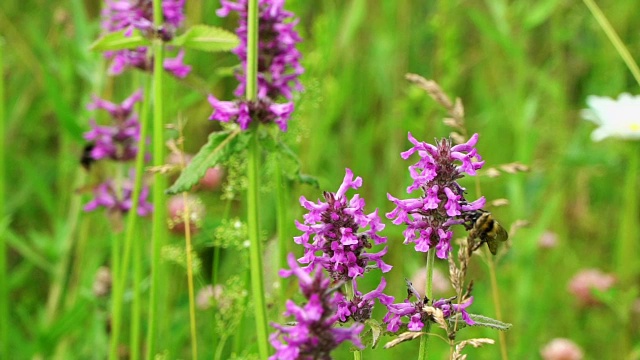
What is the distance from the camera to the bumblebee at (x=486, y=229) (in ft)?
3.22

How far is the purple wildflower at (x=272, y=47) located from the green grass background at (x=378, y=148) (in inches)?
9.2

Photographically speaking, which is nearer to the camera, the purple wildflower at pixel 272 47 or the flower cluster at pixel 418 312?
the flower cluster at pixel 418 312

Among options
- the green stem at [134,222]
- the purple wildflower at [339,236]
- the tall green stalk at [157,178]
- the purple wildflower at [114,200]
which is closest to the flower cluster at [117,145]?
the purple wildflower at [114,200]

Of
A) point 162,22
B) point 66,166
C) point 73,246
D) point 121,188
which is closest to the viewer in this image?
point 162,22

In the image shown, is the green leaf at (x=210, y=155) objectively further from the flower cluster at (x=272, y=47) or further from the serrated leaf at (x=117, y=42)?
the serrated leaf at (x=117, y=42)

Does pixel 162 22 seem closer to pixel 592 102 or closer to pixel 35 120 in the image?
pixel 592 102

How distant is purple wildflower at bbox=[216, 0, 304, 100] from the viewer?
144 centimetres

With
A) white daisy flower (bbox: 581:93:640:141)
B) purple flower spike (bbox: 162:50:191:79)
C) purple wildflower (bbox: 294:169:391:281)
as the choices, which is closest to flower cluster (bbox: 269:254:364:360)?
purple wildflower (bbox: 294:169:391:281)

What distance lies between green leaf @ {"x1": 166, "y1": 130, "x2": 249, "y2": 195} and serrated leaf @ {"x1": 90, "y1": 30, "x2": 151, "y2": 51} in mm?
336

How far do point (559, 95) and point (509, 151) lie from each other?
498 mm

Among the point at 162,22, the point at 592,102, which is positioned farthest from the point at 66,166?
the point at 592,102

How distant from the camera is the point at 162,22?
1527mm

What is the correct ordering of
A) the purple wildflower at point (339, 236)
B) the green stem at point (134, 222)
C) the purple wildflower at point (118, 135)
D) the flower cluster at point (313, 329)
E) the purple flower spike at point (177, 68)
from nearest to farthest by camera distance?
→ the flower cluster at point (313, 329) → the purple wildflower at point (339, 236) → the green stem at point (134, 222) → the purple flower spike at point (177, 68) → the purple wildflower at point (118, 135)

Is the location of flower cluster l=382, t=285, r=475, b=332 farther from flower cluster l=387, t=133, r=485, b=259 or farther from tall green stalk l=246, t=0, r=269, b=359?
tall green stalk l=246, t=0, r=269, b=359
